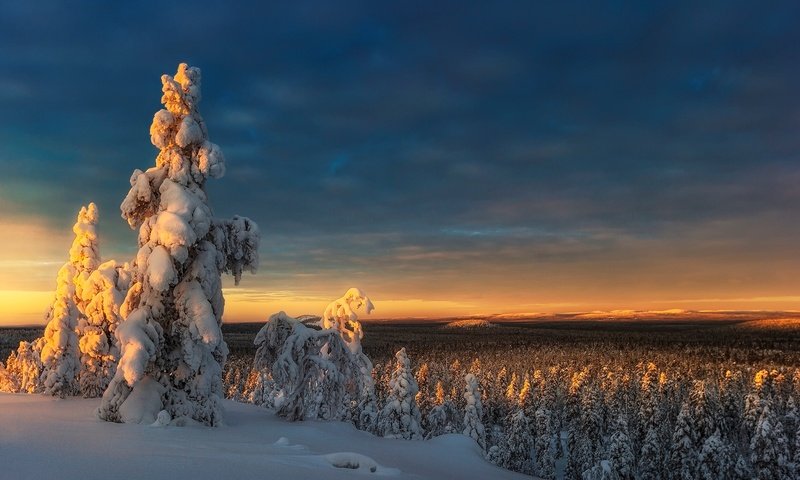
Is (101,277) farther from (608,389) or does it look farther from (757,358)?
(757,358)

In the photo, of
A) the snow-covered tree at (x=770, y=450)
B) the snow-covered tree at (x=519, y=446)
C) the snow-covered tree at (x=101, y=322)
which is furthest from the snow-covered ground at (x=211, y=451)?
the snow-covered tree at (x=519, y=446)

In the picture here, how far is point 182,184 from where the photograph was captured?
1393cm

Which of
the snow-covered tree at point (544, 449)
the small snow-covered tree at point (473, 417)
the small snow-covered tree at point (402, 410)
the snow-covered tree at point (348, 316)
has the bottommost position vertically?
the snow-covered tree at point (544, 449)

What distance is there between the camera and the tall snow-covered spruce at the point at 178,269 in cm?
1255

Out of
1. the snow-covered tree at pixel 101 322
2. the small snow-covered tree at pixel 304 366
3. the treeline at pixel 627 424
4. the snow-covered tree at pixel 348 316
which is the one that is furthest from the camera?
the treeline at pixel 627 424

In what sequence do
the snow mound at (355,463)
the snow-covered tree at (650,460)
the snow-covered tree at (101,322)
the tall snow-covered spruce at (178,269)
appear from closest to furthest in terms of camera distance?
the snow mound at (355,463) → the tall snow-covered spruce at (178,269) → the snow-covered tree at (101,322) → the snow-covered tree at (650,460)

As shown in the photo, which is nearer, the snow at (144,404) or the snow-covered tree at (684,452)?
the snow at (144,404)

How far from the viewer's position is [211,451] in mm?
8336

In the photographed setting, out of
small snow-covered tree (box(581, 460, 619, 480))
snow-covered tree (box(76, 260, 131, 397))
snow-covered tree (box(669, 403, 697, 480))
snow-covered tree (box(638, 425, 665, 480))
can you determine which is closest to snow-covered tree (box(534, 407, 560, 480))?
snow-covered tree (box(638, 425, 665, 480))

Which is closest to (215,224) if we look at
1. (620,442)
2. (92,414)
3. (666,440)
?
(92,414)

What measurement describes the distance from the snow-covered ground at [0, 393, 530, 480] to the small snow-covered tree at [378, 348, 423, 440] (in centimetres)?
1946

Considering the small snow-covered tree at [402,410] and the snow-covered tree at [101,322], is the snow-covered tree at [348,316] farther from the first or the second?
the small snow-covered tree at [402,410]

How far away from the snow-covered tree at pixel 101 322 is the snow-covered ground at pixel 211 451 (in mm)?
6762

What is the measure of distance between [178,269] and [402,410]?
2243 centimetres
